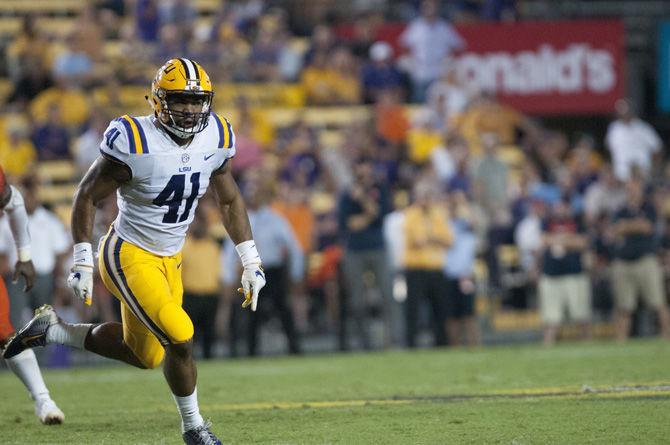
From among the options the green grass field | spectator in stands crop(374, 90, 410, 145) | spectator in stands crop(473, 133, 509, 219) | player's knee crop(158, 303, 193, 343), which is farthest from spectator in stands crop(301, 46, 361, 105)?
player's knee crop(158, 303, 193, 343)

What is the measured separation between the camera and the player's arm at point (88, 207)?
19.9 feet

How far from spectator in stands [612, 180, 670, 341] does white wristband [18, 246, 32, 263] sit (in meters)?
8.38

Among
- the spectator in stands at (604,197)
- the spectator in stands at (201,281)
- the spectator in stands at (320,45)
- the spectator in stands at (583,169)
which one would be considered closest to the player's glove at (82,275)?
the spectator in stands at (201,281)

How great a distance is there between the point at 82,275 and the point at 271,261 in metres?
6.86

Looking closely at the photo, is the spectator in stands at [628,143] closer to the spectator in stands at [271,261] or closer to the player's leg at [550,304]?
the player's leg at [550,304]

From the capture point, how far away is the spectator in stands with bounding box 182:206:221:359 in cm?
1277

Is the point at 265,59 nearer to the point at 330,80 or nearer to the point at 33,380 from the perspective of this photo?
the point at 330,80

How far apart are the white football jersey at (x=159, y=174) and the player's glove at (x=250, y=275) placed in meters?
0.34

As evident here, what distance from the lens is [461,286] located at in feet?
44.0

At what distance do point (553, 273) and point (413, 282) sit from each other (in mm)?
1718

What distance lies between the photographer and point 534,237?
14.6 m

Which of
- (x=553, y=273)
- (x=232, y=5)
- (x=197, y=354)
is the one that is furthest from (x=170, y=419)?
(x=232, y=5)

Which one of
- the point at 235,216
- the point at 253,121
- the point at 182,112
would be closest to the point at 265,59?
the point at 253,121

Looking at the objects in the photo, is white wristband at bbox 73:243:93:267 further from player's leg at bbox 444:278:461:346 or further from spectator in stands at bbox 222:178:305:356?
player's leg at bbox 444:278:461:346
